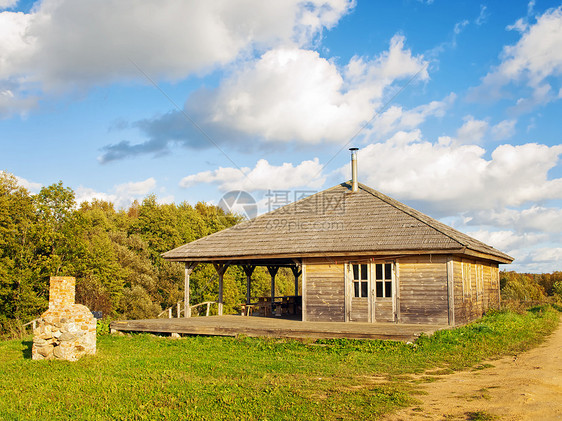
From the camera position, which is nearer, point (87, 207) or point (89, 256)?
point (89, 256)

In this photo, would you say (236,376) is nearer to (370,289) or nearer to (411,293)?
Result: (370,289)

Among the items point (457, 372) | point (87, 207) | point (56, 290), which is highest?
point (87, 207)

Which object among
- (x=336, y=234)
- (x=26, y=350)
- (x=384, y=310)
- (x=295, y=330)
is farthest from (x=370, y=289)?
(x=26, y=350)

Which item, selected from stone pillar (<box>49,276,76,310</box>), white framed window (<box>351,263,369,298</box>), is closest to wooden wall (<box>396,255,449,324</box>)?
white framed window (<box>351,263,369,298</box>)

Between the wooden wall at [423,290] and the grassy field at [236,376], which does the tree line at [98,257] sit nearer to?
the wooden wall at [423,290]

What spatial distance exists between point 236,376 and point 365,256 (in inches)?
341

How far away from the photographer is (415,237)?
16188mm

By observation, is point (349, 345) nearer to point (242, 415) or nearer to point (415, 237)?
point (415, 237)

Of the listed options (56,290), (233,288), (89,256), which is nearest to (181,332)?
(56,290)

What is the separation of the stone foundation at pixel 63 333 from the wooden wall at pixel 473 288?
1132cm

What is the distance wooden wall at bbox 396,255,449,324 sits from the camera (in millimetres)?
15930

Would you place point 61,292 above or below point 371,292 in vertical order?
above

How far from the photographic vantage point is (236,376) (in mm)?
9469

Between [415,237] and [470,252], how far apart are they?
195cm
